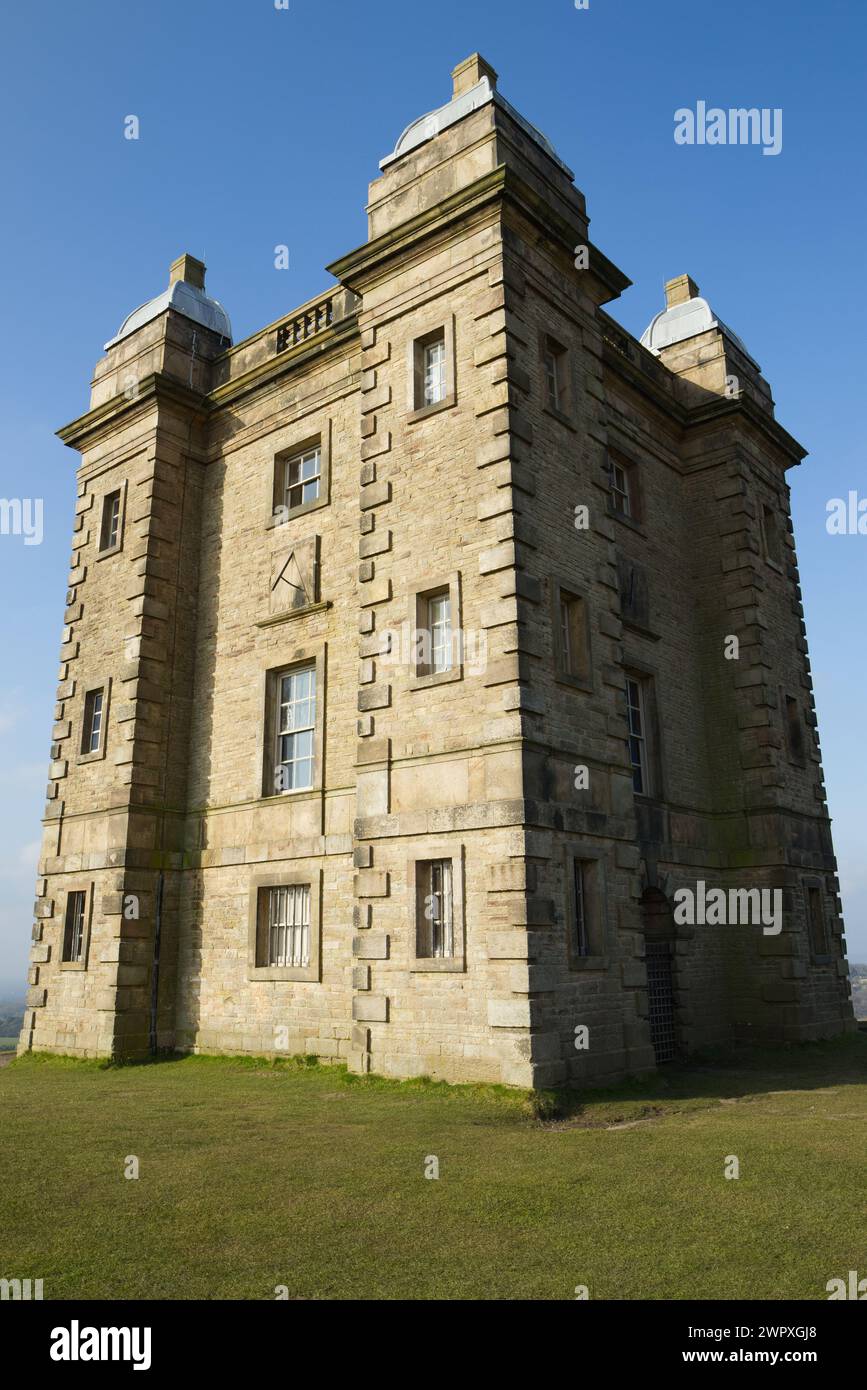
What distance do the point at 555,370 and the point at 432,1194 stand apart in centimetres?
1308

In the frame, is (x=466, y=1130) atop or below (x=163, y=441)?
below

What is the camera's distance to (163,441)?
20094 mm

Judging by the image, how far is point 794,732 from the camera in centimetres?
2084

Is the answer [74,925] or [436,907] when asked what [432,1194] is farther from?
[74,925]

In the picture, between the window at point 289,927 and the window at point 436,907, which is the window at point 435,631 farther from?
the window at point 289,927

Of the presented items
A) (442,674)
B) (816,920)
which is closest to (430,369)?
(442,674)

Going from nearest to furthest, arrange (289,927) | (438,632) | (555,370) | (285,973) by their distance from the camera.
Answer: (438,632) → (285,973) → (555,370) → (289,927)

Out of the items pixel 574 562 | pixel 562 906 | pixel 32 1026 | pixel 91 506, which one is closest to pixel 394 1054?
pixel 562 906

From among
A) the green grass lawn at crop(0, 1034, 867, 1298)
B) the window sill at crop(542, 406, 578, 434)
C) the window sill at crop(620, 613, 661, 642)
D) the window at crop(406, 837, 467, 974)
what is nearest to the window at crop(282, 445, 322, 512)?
the window sill at crop(542, 406, 578, 434)

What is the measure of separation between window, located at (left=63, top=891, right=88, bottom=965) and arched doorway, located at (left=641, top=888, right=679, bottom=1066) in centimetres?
1075
